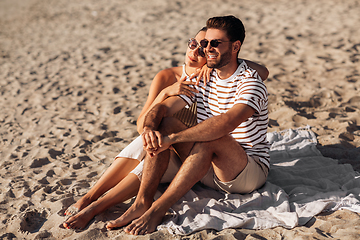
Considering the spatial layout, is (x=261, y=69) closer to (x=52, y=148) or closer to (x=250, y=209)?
(x=250, y=209)

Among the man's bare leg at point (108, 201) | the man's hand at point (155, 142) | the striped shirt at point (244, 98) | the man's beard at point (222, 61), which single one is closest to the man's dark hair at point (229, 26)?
the man's beard at point (222, 61)

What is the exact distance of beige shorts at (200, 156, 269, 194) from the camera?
2.65m

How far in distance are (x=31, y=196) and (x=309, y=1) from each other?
9.61 m

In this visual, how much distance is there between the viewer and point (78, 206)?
2730 mm

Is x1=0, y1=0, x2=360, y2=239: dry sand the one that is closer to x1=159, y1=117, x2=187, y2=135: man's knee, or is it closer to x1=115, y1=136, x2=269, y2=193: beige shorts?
x1=115, y1=136, x2=269, y2=193: beige shorts

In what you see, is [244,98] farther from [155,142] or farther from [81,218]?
[81,218]

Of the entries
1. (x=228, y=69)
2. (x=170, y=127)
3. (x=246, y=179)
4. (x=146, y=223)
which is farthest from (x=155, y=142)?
(x=228, y=69)

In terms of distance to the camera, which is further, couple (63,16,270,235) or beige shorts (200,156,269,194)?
beige shorts (200,156,269,194)

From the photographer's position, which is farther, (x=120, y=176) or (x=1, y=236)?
(x=120, y=176)

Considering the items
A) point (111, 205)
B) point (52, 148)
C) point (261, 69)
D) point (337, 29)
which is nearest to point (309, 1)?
point (337, 29)

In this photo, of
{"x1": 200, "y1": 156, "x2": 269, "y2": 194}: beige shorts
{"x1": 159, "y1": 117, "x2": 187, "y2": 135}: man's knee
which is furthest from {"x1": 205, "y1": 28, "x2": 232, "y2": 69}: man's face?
{"x1": 200, "y1": 156, "x2": 269, "y2": 194}: beige shorts

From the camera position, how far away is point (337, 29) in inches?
303

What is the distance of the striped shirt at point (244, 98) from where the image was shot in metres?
2.64

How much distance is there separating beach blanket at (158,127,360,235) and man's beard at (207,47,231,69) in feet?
3.45
